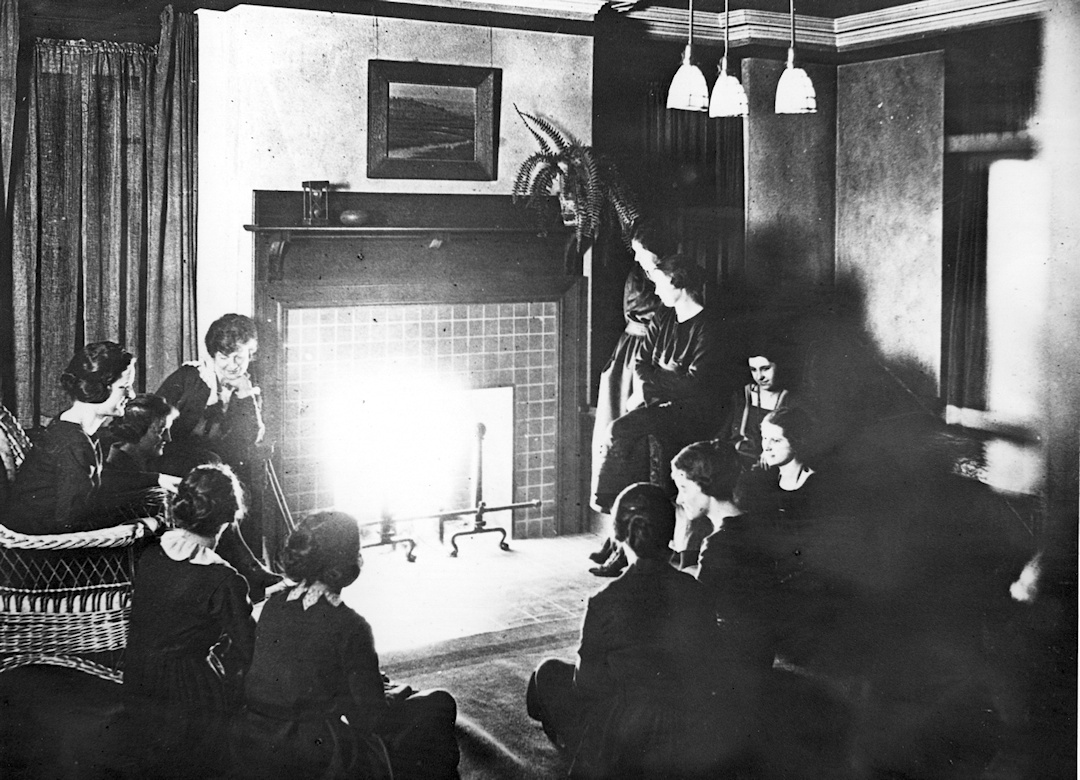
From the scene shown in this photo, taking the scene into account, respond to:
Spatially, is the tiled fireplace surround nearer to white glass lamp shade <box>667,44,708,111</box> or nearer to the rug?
the rug

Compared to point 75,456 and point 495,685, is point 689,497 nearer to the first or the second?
point 495,685

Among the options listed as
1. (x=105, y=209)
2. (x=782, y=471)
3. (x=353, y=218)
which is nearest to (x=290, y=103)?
(x=353, y=218)

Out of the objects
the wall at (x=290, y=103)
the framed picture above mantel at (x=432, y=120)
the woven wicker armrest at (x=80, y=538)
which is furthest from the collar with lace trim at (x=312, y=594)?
the framed picture above mantel at (x=432, y=120)

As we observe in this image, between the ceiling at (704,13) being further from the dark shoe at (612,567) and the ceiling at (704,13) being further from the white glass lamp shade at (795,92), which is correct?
the dark shoe at (612,567)

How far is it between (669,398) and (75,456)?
2088 millimetres

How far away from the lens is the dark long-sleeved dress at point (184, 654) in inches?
162

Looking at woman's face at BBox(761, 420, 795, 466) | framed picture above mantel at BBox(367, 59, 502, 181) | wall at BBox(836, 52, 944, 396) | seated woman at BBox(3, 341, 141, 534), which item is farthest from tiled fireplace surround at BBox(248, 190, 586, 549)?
wall at BBox(836, 52, 944, 396)

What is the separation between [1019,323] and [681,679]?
1.78 metres

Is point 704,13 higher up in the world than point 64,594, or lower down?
higher up

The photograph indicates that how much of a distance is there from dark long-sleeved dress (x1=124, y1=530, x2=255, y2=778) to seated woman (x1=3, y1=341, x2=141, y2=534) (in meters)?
0.25

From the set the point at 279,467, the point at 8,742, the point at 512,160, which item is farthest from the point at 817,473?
the point at 8,742

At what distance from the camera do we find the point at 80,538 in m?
4.06

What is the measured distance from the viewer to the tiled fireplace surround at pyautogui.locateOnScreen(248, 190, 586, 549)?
428cm

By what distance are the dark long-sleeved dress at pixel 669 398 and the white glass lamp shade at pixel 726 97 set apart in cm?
78
